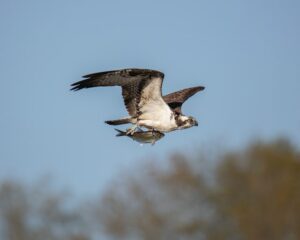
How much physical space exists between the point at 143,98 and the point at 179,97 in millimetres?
2062

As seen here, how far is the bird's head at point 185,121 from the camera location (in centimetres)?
1805

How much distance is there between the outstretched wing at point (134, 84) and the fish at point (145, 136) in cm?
33

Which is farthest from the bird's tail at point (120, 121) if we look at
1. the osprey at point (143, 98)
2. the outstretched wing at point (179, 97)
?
the outstretched wing at point (179, 97)

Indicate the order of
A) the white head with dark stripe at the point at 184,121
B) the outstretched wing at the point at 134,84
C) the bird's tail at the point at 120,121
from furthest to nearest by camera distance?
1. the white head with dark stripe at the point at 184,121
2. the bird's tail at the point at 120,121
3. the outstretched wing at the point at 134,84

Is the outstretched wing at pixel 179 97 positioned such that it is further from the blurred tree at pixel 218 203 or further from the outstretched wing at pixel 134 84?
the blurred tree at pixel 218 203

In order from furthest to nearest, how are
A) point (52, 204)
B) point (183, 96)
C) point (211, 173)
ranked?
point (52, 204), point (211, 173), point (183, 96)

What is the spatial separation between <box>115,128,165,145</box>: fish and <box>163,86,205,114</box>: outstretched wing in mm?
823

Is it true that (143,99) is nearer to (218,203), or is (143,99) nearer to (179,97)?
(179,97)

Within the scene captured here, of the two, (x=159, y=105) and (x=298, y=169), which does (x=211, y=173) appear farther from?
(x=159, y=105)

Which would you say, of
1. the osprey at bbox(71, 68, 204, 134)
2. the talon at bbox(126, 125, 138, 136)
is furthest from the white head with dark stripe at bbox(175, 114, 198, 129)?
Answer: the talon at bbox(126, 125, 138, 136)

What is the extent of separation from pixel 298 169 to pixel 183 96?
20910mm

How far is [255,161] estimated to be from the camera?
41688 millimetres

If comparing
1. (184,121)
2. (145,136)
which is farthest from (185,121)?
(145,136)

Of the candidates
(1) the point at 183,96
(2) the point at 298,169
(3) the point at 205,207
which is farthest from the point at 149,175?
(1) the point at 183,96
